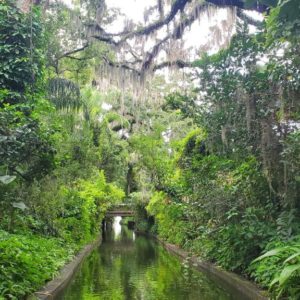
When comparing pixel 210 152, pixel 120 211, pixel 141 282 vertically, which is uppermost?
pixel 210 152

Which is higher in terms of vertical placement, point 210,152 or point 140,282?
point 210,152

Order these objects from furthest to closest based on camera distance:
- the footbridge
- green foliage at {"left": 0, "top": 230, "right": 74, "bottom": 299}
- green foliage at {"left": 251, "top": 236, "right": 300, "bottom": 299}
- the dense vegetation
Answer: the footbridge < the dense vegetation < green foliage at {"left": 0, "top": 230, "right": 74, "bottom": 299} < green foliage at {"left": 251, "top": 236, "right": 300, "bottom": 299}

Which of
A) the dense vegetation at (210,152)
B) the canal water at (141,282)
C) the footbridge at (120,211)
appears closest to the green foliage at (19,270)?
the dense vegetation at (210,152)

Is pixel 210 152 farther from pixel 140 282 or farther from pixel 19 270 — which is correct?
pixel 19 270

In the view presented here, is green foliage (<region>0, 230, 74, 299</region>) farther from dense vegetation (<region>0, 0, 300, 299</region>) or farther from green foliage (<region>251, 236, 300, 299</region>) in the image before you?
green foliage (<region>251, 236, 300, 299</region>)

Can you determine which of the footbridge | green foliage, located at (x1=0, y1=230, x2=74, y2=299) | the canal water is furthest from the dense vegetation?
the footbridge

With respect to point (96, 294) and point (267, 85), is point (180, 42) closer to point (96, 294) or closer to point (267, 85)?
point (267, 85)

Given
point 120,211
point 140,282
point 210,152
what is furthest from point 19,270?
point 120,211

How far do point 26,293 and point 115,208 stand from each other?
25.9 m

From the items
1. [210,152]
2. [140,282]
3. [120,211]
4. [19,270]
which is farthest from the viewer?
[120,211]

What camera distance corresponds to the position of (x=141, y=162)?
76.8ft

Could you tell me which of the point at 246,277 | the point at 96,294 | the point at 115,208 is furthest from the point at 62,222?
the point at 115,208

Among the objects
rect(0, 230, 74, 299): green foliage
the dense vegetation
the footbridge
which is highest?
the dense vegetation

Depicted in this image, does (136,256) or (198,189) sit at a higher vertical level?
(198,189)
